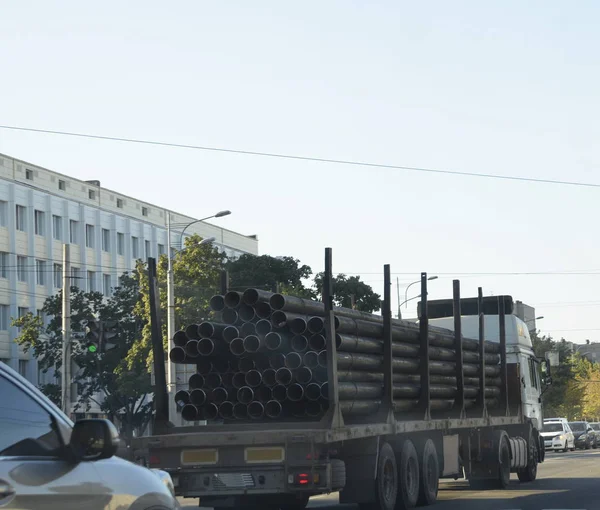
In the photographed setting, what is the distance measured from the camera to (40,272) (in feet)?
240

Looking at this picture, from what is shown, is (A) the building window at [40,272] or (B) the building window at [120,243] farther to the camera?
(B) the building window at [120,243]

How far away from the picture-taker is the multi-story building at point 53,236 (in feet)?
227

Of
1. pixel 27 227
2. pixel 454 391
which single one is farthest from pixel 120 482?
pixel 27 227

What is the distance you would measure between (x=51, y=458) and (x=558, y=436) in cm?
5339

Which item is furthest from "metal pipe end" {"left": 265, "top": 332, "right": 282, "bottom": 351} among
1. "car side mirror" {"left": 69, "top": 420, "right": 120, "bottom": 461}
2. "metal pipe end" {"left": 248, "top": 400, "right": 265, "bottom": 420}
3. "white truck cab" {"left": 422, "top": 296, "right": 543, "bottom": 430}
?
"car side mirror" {"left": 69, "top": 420, "right": 120, "bottom": 461}

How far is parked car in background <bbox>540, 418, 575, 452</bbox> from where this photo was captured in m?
56.4

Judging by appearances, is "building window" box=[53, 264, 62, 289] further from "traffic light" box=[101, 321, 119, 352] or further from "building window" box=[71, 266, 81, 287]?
"traffic light" box=[101, 321, 119, 352]

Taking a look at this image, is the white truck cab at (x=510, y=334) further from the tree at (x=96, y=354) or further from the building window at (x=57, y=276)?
the building window at (x=57, y=276)

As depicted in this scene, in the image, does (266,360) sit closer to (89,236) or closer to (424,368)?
(424,368)

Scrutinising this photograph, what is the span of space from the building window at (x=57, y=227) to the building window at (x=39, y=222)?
1.12 m

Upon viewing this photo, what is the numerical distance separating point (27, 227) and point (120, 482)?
6771cm

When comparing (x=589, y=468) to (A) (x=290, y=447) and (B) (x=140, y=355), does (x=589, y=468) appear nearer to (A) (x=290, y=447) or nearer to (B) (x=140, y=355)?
(A) (x=290, y=447)

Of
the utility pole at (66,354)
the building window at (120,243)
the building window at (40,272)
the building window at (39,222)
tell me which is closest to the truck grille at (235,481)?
the utility pole at (66,354)

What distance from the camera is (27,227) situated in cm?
7156
